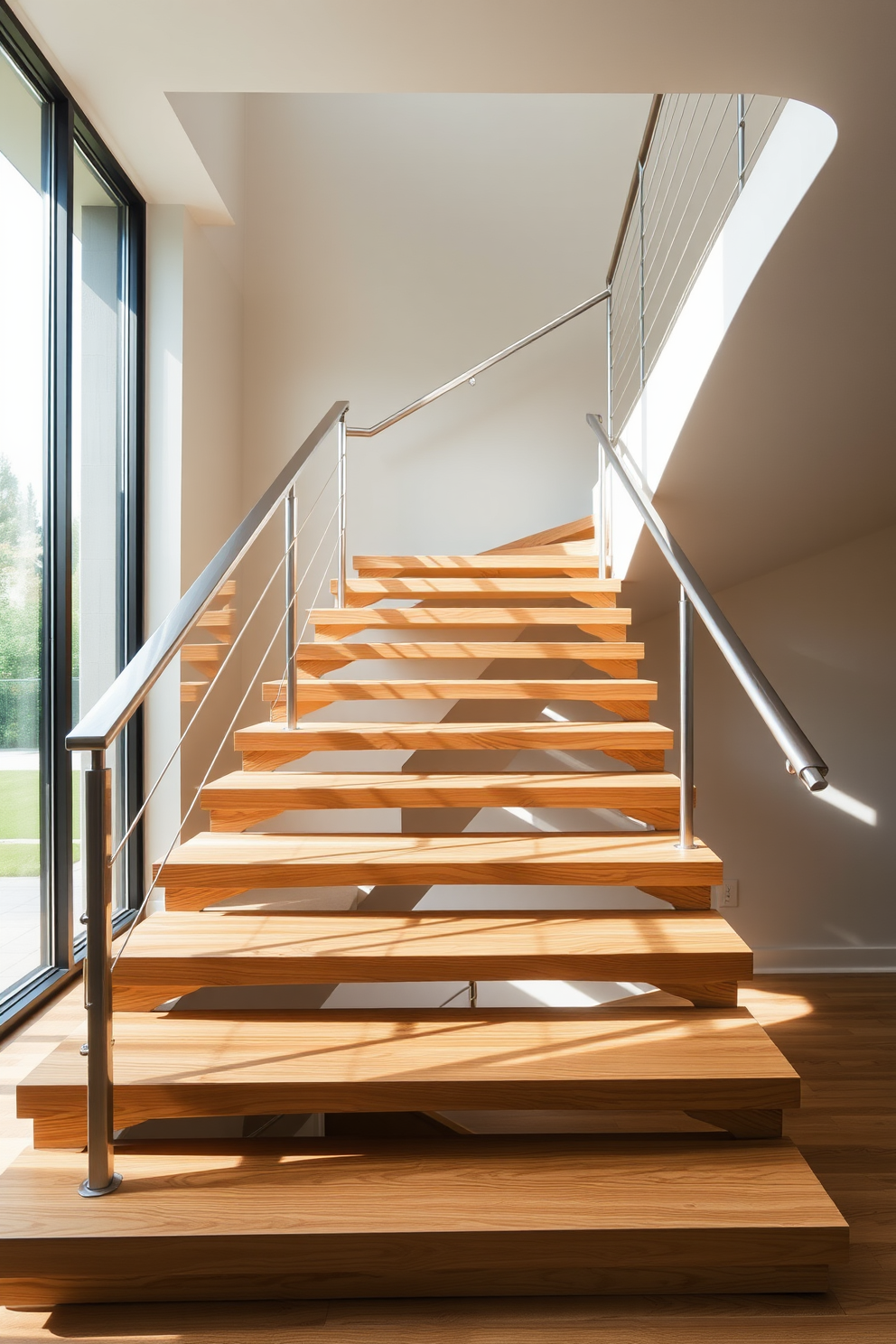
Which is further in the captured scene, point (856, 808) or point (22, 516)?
point (856, 808)

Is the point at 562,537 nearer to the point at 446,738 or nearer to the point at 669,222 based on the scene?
the point at 446,738

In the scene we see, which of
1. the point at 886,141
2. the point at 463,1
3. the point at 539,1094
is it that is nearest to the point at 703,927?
the point at 539,1094

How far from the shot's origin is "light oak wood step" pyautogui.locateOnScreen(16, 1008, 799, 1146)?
5.13 feet

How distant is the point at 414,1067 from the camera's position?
63.3 inches

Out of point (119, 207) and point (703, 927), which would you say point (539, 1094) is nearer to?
point (703, 927)

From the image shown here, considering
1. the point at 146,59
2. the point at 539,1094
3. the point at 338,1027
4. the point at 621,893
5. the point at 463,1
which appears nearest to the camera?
the point at 539,1094

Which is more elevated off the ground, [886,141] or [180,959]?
[886,141]

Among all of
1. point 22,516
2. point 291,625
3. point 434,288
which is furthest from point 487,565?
point 434,288

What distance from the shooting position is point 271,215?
4.57 m

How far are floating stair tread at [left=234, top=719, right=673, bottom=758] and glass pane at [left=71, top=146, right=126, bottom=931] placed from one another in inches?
30.6

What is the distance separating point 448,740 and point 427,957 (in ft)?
2.69

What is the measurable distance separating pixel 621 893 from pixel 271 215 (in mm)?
3823

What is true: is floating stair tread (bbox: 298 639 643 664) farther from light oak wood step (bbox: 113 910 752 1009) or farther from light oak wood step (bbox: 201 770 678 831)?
light oak wood step (bbox: 113 910 752 1009)

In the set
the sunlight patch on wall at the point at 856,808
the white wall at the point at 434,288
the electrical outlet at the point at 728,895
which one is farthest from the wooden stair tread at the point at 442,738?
the white wall at the point at 434,288
